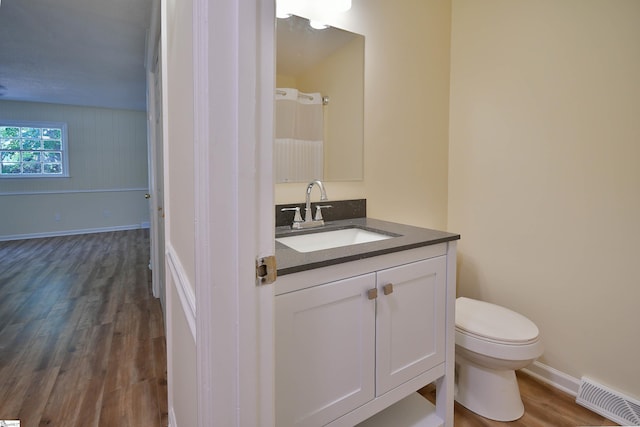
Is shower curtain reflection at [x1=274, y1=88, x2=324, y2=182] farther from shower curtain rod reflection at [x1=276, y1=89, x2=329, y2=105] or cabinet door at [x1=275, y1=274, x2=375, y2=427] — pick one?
cabinet door at [x1=275, y1=274, x2=375, y2=427]

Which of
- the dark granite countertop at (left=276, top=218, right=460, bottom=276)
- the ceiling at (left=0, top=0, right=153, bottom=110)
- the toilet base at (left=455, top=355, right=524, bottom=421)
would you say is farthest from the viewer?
the ceiling at (left=0, top=0, right=153, bottom=110)

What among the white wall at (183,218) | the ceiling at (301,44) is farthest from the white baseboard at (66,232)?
the ceiling at (301,44)

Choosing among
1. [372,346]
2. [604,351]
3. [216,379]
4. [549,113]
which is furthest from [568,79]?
[216,379]

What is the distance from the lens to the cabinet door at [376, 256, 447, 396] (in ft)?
3.93

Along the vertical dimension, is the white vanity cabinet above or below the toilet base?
above

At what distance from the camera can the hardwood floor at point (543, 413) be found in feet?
4.87

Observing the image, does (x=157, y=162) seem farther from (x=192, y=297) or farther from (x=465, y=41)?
(x=465, y=41)

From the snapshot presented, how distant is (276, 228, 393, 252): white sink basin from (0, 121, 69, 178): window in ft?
19.1

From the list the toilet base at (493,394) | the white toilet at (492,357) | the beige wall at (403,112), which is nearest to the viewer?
the white toilet at (492,357)

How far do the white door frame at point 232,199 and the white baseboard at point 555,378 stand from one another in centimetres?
171

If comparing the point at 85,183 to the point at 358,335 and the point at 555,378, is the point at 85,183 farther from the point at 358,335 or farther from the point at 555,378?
the point at 555,378

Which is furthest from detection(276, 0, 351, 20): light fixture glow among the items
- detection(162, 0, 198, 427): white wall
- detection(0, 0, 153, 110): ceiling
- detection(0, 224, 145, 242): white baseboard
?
detection(0, 224, 145, 242): white baseboard

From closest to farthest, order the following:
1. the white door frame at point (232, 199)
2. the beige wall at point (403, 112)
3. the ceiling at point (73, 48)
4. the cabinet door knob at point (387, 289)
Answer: the white door frame at point (232, 199) → the cabinet door knob at point (387, 289) → the beige wall at point (403, 112) → the ceiling at point (73, 48)

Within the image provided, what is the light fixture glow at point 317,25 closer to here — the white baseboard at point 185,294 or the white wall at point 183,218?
the white wall at point 183,218
